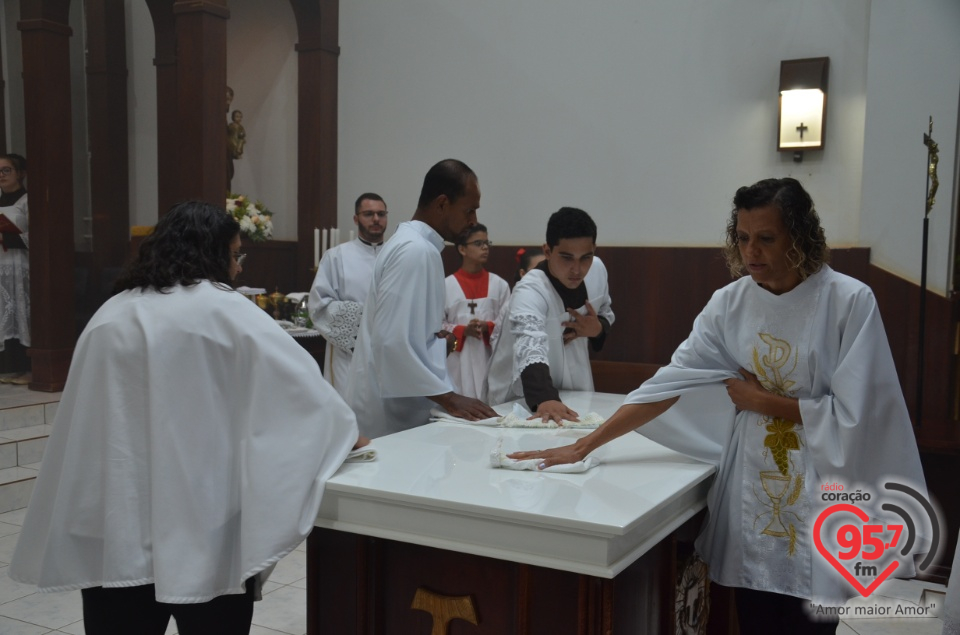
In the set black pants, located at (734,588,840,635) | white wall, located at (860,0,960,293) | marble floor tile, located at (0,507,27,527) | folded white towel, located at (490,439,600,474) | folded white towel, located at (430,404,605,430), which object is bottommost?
marble floor tile, located at (0,507,27,527)

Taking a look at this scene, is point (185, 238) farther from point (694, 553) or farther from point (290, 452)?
point (694, 553)

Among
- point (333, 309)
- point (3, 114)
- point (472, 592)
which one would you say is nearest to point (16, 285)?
point (3, 114)

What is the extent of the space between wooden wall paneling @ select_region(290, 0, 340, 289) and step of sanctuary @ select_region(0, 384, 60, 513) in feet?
8.93

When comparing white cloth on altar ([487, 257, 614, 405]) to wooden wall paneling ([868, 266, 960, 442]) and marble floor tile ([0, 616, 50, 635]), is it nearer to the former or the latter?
marble floor tile ([0, 616, 50, 635])

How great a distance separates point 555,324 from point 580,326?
0.11m

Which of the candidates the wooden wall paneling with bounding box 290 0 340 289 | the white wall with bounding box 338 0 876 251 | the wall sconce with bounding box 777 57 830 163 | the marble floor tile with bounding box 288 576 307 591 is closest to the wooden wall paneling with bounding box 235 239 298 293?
the wooden wall paneling with bounding box 290 0 340 289

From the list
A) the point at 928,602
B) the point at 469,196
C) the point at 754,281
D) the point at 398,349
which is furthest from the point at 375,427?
the point at 928,602

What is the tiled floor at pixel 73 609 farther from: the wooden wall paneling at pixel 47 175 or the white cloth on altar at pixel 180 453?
the wooden wall paneling at pixel 47 175

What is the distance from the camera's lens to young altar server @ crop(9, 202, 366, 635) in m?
1.97

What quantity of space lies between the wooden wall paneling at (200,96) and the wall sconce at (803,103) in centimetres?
401

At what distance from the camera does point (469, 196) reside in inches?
125

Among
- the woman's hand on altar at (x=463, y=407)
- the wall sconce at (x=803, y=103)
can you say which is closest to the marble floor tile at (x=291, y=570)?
the woman's hand on altar at (x=463, y=407)

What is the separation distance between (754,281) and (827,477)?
1.82 feet

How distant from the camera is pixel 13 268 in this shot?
7059 millimetres
